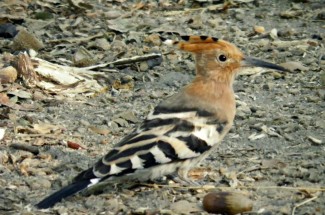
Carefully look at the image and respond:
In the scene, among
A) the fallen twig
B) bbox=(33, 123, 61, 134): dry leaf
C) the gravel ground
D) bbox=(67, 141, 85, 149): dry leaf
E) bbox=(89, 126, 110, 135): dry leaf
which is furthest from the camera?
bbox=(89, 126, 110, 135): dry leaf

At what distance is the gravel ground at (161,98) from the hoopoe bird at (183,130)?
0.17 m

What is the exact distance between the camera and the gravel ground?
18.1 feet

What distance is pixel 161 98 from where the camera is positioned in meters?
7.40

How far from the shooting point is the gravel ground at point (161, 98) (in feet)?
18.1

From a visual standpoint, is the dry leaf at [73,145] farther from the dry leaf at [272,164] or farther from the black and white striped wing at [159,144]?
the dry leaf at [272,164]

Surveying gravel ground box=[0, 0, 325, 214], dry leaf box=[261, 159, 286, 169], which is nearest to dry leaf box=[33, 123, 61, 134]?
gravel ground box=[0, 0, 325, 214]

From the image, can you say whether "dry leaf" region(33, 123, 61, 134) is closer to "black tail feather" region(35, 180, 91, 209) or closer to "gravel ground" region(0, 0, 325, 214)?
"gravel ground" region(0, 0, 325, 214)

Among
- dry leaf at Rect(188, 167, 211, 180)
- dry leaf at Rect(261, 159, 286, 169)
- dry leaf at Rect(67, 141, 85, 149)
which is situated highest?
dry leaf at Rect(67, 141, 85, 149)

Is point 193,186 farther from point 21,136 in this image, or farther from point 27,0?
point 27,0

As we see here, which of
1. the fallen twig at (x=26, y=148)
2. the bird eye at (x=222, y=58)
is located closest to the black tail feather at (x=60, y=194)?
the fallen twig at (x=26, y=148)

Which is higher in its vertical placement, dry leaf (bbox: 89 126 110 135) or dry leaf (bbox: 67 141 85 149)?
dry leaf (bbox: 67 141 85 149)

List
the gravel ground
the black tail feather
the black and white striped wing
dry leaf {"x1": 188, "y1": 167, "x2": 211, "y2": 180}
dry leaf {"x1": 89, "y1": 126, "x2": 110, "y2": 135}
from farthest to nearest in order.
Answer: dry leaf {"x1": 89, "y1": 126, "x2": 110, "y2": 135} → dry leaf {"x1": 188, "y1": 167, "x2": 211, "y2": 180} → the gravel ground → the black and white striped wing → the black tail feather

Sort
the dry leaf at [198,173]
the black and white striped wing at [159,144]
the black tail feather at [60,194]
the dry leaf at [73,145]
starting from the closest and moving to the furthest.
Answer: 1. the black tail feather at [60,194]
2. the black and white striped wing at [159,144]
3. the dry leaf at [198,173]
4. the dry leaf at [73,145]

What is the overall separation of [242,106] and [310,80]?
880mm
